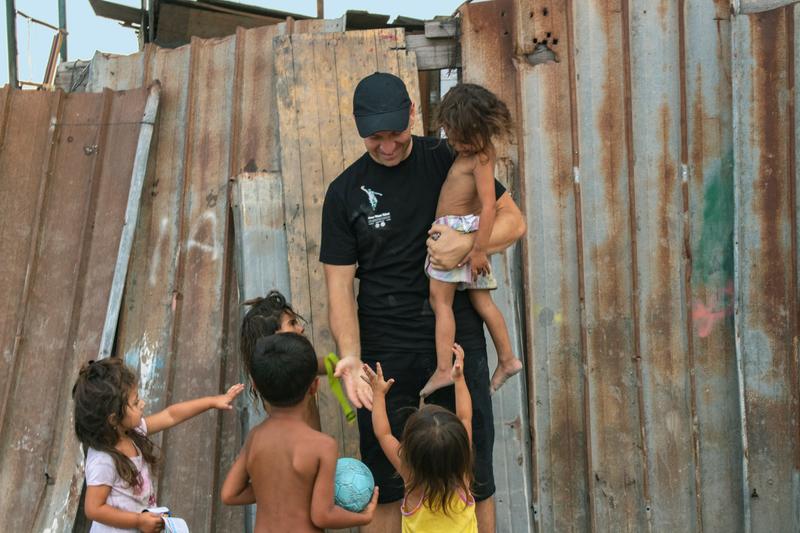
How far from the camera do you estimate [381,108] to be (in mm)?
3965

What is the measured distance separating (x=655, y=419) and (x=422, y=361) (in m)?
1.33

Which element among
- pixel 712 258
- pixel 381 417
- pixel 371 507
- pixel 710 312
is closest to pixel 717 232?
pixel 712 258

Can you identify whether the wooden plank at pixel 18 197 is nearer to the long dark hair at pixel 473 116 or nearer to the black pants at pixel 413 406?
the black pants at pixel 413 406

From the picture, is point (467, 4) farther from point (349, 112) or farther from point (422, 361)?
point (422, 361)

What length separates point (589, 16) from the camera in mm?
4910

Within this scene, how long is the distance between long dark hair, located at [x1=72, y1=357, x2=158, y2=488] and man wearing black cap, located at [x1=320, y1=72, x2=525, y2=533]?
2.88 feet

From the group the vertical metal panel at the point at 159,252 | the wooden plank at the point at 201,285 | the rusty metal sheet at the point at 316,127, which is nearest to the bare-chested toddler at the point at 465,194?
the rusty metal sheet at the point at 316,127

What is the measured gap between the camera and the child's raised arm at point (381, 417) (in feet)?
12.7

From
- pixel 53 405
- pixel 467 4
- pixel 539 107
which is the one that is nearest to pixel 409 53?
pixel 467 4

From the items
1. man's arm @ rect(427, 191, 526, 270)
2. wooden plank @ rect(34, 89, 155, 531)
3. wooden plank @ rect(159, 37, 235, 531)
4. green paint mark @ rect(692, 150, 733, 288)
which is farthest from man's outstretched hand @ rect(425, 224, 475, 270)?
wooden plank @ rect(34, 89, 155, 531)

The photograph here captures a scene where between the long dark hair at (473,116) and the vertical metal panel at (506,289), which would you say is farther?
the vertical metal panel at (506,289)

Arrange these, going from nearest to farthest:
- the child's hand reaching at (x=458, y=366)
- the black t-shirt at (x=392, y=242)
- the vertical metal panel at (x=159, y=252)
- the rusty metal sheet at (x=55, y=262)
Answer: the child's hand reaching at (x=458, y=366)
the black t-shirt at (x=392, y=242)
the rusty metal sheet at (x=55, y=262)
the vertical metal panel at (x=159, y=252)

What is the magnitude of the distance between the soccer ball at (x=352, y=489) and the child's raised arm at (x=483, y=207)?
939 mm

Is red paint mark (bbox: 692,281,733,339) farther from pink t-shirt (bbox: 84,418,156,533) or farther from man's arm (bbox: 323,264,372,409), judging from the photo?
pink t-shirt (bbox: 84,418,156,533)
